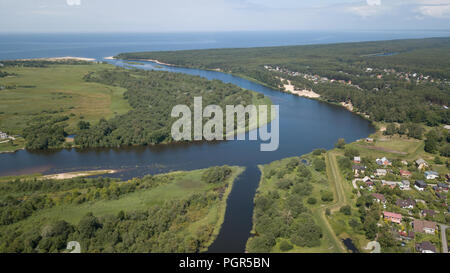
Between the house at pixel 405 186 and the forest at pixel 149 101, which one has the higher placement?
the forest at pixel 149 101

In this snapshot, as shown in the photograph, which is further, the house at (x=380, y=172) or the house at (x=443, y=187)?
the house at (x=380, y=172)

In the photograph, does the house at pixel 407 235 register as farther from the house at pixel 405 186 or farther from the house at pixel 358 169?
the house at pixel 358 169

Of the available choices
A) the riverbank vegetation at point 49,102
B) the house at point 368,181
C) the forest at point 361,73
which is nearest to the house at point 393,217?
the house at point 368,181

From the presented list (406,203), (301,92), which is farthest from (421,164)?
(301,92)

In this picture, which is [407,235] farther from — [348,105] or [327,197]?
[348,105]

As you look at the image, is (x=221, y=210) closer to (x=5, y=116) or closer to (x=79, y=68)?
(x=5, y=116)

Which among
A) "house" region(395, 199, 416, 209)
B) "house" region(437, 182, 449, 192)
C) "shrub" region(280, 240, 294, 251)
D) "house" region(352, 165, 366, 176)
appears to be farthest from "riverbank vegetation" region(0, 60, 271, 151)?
"house" region(437, 182, 449, 192)
